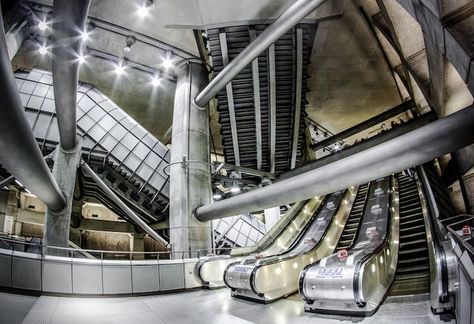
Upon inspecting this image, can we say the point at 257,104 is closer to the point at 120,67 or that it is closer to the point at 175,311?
the point at 120,67

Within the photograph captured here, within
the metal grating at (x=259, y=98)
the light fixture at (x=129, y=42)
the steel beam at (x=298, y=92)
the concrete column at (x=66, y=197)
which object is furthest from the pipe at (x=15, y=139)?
the steel beam at (x=298, y=92)

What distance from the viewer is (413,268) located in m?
5.96

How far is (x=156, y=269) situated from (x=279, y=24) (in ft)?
26.0

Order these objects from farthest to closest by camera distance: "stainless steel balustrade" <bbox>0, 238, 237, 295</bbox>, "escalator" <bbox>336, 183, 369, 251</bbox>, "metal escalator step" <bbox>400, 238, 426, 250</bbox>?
1. "escalator" <bbox>336, 183, 369, 251</bbox>
2. "metal escalator step" <bbox>400, 238, 426, 250</bbox>
3. "stainless steel balustrade" <bbox>0, 238, 237, 295</bbox>

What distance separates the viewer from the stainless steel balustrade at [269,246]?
25.2ft

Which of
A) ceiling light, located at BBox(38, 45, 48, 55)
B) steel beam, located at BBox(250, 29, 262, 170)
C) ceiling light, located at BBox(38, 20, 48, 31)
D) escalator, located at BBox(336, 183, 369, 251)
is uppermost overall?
ceiling light, located at BBox(38, 20, 48, 31)

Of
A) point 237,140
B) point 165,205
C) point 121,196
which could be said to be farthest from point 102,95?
point 237,140

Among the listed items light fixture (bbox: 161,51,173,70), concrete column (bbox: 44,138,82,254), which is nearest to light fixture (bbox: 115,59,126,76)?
light fixture (bbox: 161,51,173,70)

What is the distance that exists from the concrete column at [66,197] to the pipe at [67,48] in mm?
2895

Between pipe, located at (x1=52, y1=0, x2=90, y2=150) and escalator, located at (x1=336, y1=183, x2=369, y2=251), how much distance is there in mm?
7053

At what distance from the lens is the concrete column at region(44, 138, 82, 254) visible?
781 centimetres

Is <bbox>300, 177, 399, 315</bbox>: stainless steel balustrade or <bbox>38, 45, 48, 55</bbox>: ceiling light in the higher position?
<bbox>38, 45, 48, 55</bbox>: ceiling light

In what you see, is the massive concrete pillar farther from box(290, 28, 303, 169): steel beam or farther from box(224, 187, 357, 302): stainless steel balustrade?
box(290, 28, 303, 169): steel beam

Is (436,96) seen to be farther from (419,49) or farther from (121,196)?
(121,196)
